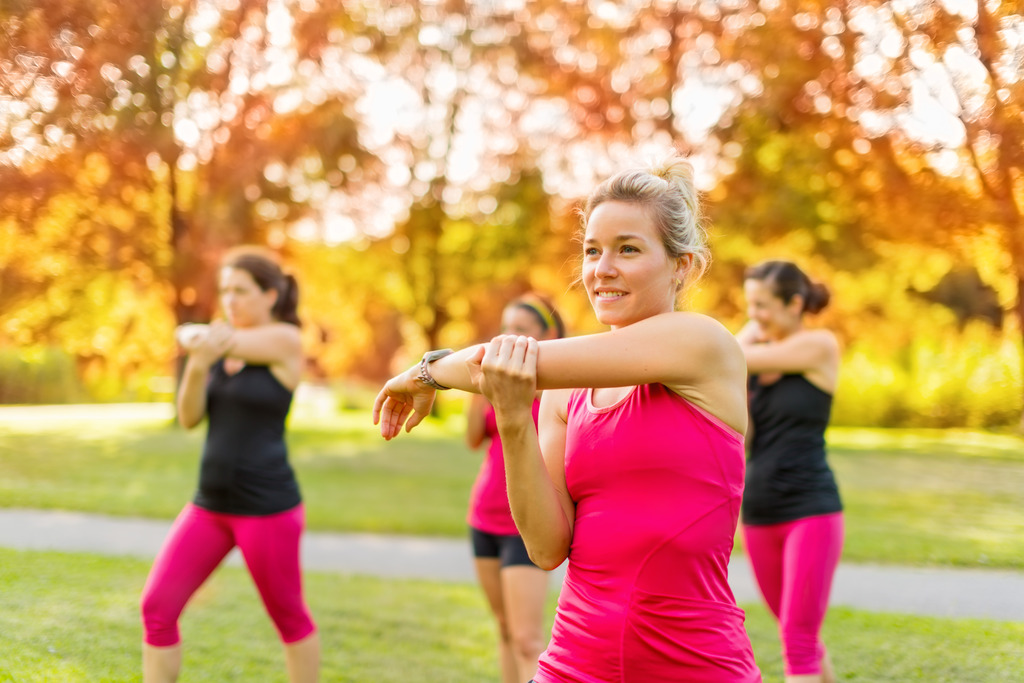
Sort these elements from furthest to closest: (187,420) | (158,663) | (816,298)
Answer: (816,298) < (187,420) < (158,663)

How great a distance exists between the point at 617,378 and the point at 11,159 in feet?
9.04

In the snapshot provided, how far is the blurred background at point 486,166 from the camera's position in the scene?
3.77m

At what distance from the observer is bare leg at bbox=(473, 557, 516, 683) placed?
478 cm

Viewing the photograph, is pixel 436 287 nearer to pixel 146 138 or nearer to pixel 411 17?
pixel 411 17

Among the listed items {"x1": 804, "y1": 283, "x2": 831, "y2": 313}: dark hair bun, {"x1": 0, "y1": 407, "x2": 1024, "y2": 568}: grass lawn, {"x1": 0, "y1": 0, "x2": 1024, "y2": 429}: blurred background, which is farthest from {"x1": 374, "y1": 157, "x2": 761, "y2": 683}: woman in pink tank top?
{"x1": 804, "y1": 283, "x2": 831, "y2": 313}: dark hair bun

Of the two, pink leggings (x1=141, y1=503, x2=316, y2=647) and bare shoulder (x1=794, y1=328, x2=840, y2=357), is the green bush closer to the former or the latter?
bare shoulder (x1=794, y1=328, x2=840, y2=357)

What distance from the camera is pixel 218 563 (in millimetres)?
4250

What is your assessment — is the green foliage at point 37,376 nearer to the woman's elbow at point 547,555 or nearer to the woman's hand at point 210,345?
the woman's hand at point 210,345

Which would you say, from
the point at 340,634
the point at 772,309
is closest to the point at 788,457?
the point at 772,309

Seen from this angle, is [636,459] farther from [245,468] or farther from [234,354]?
[234,354]

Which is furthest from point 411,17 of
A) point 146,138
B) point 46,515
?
point 46,515

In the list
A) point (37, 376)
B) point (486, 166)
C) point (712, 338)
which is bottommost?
point (37, 376)

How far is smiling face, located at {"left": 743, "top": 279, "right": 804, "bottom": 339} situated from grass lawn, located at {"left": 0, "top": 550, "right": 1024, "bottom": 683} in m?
1.67

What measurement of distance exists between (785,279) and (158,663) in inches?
137
